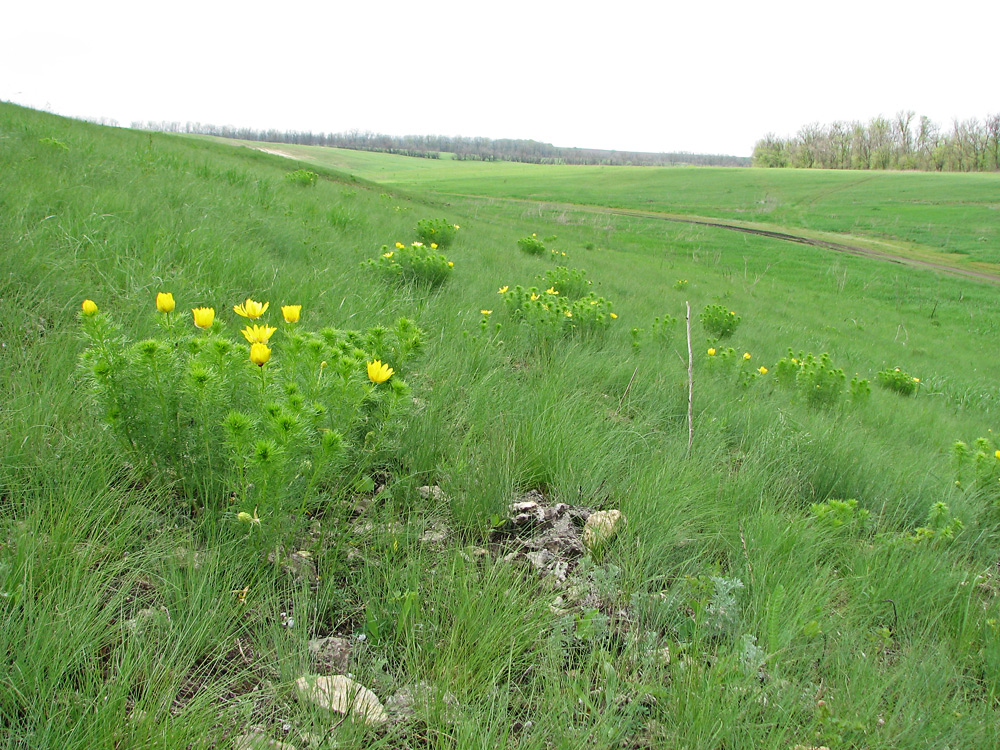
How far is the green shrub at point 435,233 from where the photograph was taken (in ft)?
24.9

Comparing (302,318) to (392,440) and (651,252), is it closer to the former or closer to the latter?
(392,440)

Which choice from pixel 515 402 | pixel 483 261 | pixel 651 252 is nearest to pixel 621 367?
pixel 515 402

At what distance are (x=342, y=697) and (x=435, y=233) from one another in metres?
6.99

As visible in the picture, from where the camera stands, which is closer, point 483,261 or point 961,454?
point 961,454

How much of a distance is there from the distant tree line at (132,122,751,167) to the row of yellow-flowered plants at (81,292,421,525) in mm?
115868

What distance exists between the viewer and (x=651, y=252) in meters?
20.9

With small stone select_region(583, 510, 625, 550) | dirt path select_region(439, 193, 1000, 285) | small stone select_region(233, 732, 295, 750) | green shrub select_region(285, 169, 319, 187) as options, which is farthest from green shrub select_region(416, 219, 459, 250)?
dirt path select_region(439, 193, 1000, 285)

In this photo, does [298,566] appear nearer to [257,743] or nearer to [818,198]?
[257,743]

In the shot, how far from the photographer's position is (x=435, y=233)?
25.0 ft

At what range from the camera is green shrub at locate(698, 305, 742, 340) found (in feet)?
24.0

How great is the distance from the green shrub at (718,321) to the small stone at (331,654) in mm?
6851

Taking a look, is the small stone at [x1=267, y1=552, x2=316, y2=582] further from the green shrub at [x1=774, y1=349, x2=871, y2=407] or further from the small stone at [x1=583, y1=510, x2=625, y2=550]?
the green shrub at [x1=774, y1=349, x2=871, y2=407]

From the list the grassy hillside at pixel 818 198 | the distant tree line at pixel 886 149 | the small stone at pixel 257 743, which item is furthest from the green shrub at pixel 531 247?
the distant tree line at pixel 886 149

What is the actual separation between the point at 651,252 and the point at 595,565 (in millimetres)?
20644
